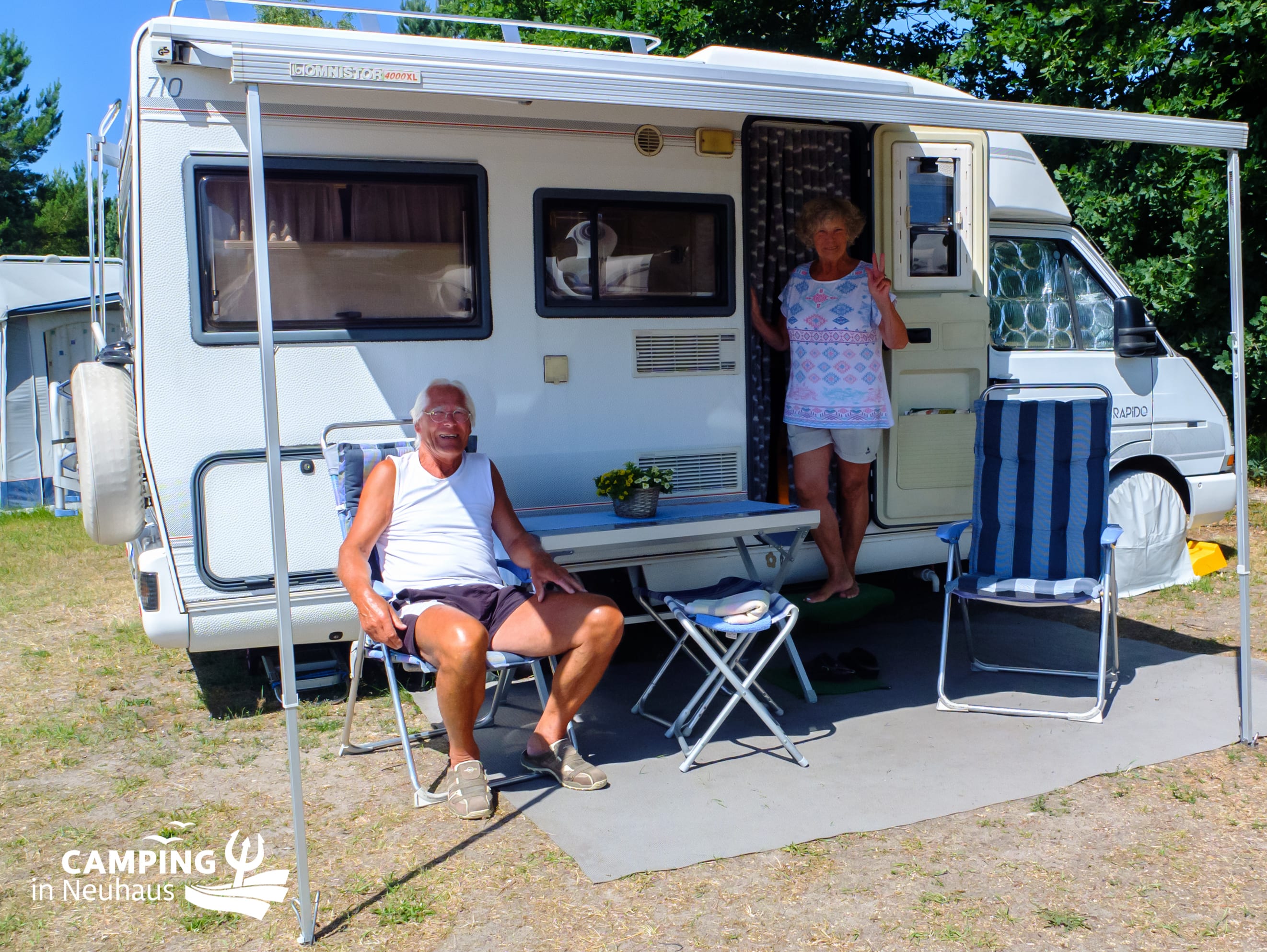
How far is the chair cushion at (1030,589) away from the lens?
3887 mm

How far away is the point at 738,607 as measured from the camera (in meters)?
3.47

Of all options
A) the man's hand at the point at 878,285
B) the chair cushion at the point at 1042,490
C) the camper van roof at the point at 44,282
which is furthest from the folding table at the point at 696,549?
the camper van roof at the point at 44,282

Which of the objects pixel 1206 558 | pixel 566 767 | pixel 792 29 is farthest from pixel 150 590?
pixel 792 29

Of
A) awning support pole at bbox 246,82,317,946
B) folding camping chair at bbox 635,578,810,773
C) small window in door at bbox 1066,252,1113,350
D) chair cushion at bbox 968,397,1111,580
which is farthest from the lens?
small window in door at bbox 1066,252,1113,350

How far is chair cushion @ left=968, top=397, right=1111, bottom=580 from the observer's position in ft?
13.4

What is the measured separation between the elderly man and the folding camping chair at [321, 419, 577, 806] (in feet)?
0.17

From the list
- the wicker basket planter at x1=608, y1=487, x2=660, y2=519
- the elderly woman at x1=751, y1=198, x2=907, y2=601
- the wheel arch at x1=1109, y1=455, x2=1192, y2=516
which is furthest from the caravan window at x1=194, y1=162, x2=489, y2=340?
the wheel arch at x1=1109, y1=455, x2=1192, y2=516

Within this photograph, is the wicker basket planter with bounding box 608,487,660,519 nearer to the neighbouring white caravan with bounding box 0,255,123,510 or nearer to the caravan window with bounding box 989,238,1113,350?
the caravan window with bounding box 989,238,1113,350

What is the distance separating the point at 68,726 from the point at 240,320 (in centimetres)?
161

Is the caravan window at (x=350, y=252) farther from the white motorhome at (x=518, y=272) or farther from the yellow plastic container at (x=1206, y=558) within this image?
the yellow plastic container at (x=1206, y=558)

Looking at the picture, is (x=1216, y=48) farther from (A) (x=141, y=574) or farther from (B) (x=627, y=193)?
(A) (x=141, y=574)

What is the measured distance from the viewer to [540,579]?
3414mm

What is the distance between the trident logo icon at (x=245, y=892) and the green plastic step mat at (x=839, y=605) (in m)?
2.27

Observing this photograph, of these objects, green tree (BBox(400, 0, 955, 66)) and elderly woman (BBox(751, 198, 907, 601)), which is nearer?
elderly woman (BBox(751, 198, 907, 601))
